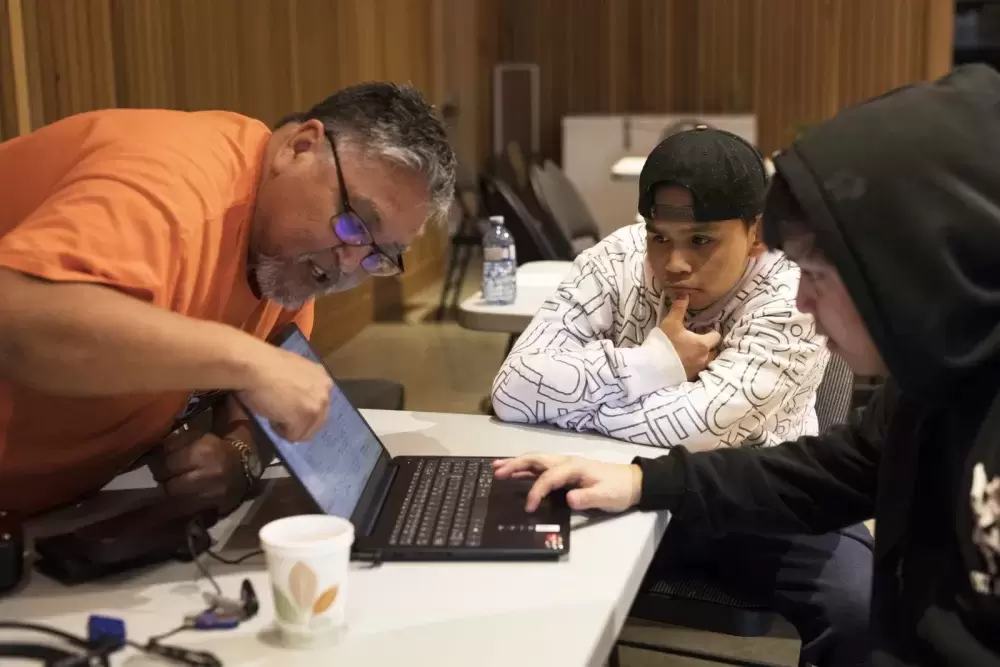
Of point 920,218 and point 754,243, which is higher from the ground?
point 920,218

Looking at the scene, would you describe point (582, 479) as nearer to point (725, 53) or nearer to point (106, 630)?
point (106, 630)

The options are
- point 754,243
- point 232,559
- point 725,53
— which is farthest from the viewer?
point 725,53

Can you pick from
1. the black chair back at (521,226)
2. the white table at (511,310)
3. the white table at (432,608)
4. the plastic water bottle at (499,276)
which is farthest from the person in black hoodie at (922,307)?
the black chair back at (521,226)

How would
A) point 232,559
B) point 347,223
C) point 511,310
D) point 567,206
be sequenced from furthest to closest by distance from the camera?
1. point 567,206
2. point 511,310
3. point 347,223
4. point 232,559

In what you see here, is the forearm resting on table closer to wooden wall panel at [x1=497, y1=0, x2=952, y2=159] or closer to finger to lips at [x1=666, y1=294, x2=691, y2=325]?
finger to lips at [x1=666, y1=294, x2=691, y2=325]

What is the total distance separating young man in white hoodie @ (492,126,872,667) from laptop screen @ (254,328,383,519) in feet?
1.10

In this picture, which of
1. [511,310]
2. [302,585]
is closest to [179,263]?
[302,585]

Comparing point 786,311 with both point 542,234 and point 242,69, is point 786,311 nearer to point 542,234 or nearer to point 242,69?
point 542,234

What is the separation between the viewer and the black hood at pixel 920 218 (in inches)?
35.9

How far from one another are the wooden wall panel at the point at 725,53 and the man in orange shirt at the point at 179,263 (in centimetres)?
612

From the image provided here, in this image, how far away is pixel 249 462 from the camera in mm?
1373

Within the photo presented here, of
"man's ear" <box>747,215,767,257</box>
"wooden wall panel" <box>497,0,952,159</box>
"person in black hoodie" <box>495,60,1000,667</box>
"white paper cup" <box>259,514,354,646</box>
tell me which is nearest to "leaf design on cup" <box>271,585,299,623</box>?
"white paper cup" <box>259,514,354,646</box>

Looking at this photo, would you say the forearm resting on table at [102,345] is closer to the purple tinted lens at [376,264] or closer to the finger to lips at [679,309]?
the purple tinted lens at [376,264]

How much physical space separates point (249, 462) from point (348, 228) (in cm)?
34
